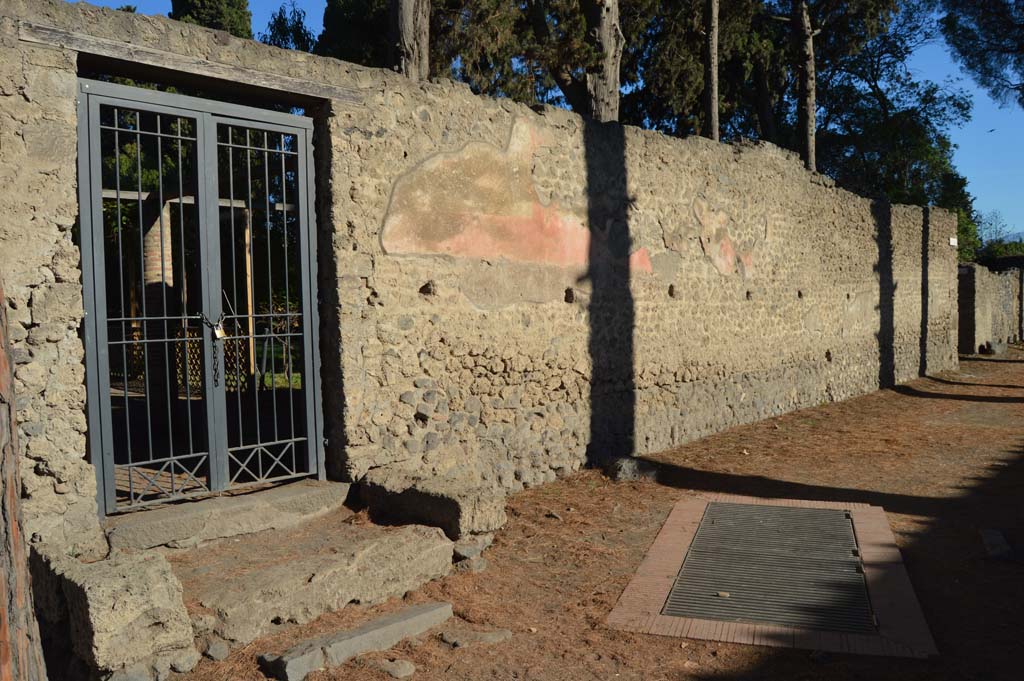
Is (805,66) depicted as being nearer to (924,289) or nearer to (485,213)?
(924,289)

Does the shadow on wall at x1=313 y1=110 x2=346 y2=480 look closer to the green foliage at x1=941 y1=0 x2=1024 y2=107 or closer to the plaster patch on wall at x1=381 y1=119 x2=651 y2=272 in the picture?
the plaster patch on wall at x1=381 y1=119 x2=651 y2=272

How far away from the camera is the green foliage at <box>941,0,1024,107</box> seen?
20.5 m

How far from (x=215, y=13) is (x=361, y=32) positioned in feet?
19.9

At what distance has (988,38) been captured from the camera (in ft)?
69.9

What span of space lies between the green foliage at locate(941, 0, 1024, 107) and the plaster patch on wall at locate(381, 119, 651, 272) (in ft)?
60.8

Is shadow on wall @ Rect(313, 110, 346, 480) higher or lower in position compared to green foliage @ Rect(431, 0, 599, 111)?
lower

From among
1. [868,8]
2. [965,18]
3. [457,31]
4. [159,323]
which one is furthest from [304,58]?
[965,18]

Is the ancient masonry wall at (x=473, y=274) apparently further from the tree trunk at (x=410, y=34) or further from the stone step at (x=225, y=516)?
the tree trunk at (x=410, y=34)

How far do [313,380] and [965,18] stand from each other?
871 inches

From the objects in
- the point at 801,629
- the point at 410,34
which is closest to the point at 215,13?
the point at 410,34

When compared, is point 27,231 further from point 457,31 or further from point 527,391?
point 457,31

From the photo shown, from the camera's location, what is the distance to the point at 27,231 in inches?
165

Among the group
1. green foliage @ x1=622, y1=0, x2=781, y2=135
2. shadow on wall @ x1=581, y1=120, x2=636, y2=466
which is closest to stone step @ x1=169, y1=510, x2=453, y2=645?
shadow on wall @ x1=581, y1=120, x2=636, y2=466

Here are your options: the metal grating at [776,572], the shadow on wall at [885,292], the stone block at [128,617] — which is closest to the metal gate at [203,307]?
the stone block at [128,617]
